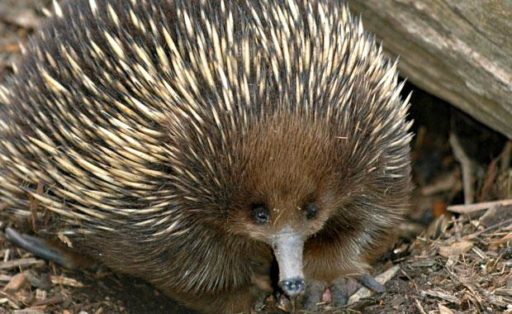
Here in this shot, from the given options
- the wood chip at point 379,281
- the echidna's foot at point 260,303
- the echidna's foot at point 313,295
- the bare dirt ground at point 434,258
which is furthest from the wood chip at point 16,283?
the wood chip at point 379,281

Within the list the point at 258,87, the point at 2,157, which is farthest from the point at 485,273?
the point at 2,157

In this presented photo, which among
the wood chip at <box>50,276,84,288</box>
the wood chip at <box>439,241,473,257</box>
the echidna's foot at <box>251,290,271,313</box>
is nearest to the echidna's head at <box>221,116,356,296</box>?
the echidna's foot at <box>251,290,271,313</box>

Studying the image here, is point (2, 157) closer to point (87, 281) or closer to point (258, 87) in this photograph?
point (87, 281)

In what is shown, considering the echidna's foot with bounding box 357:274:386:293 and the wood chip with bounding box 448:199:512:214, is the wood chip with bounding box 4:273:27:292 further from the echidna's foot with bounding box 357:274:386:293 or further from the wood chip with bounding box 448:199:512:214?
the wood chip with bounding box 448:199:512:214

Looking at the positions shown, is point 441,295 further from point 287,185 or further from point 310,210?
point 287,185

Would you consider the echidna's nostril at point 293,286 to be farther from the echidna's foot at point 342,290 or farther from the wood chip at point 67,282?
the wood chip at point 67,282

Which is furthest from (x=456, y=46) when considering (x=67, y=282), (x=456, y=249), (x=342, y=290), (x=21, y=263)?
(x=21, y=263)

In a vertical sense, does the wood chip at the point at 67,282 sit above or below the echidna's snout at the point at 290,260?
below
